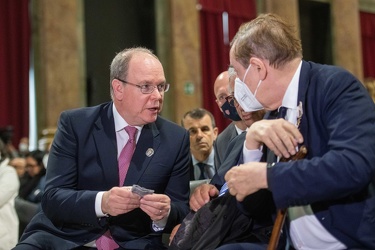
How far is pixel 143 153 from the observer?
333cm

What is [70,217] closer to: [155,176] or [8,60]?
[155,176]

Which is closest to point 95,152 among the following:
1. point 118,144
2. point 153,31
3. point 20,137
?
point 118,144

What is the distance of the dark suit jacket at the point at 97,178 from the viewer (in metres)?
3.20

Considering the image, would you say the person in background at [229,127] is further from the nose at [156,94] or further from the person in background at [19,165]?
the person in background at [19,165]

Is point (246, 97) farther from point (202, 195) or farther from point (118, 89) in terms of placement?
point (118, 89)

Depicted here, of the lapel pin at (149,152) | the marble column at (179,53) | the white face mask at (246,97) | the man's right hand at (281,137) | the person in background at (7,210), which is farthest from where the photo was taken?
the marble column at (179,53)

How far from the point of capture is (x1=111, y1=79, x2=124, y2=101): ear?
A: 3.40 m

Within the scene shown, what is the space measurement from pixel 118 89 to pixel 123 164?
0.42 meters

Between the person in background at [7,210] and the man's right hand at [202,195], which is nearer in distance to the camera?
the man's right hand at [202,195]

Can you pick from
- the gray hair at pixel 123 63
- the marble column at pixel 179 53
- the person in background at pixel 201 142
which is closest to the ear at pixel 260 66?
the gray hair at pixel 123 63

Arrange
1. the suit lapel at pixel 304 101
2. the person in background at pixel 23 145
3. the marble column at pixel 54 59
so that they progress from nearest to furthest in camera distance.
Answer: the suit lapel at pixel 304 101 → the person in background at pixel 23 145 → the marble column at pixel 54 59

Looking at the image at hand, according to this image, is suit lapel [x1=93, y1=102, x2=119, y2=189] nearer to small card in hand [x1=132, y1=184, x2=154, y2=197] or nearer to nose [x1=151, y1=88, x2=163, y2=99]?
nose [x1=151, y1=88, x2=163, y2=99]

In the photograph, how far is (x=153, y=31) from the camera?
11.7m

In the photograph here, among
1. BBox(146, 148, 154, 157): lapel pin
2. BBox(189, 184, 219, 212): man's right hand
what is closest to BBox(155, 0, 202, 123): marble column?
BBox(146, 148, 154, 157): lapel pin
